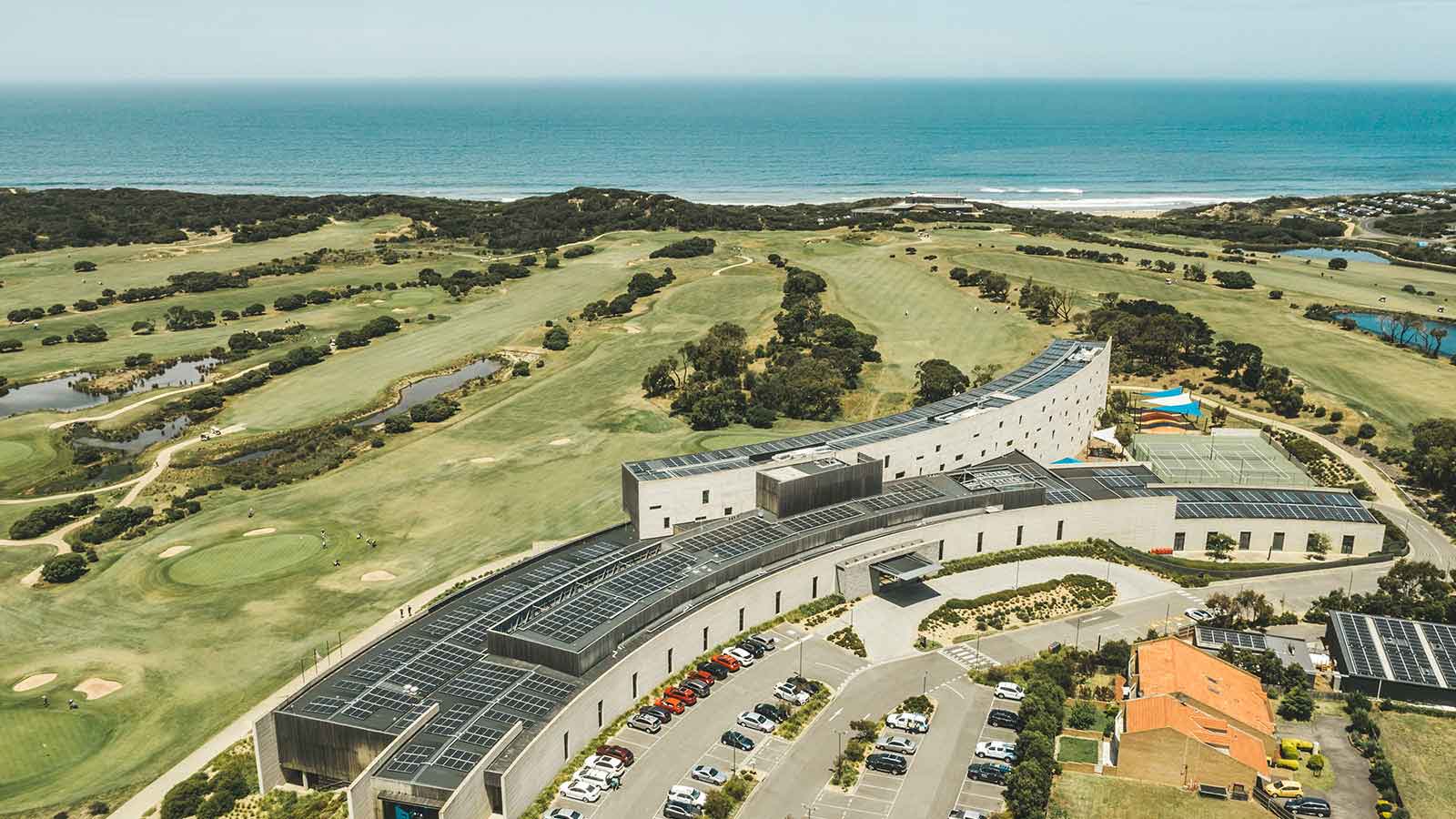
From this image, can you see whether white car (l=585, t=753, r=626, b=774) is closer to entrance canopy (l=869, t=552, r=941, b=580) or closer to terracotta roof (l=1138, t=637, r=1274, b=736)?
entrance canopy (l=869, t=552, r=941, b=580)

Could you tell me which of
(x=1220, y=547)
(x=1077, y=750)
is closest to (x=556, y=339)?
(x=1220, y=547)

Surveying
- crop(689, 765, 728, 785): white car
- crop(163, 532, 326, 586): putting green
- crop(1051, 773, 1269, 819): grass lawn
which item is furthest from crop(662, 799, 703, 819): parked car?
crop(163, 532, 326, 586): putting green

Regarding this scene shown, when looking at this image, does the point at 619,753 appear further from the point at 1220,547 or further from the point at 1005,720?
the point at 1220,547

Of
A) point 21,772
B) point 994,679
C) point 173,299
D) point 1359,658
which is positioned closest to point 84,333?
point 173,299

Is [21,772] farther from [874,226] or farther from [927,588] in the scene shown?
[874,226]

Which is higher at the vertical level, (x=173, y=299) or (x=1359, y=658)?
(x=173, y=299)

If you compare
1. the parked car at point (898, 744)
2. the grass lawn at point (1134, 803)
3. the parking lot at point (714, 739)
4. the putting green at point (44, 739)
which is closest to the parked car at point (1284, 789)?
the grass lawn at point (1134, 803)
